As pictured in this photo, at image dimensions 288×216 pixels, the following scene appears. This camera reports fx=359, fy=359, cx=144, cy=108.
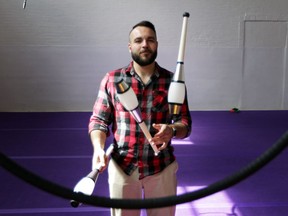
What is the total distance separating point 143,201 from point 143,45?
1296 millimetres

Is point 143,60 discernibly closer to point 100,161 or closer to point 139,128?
point 139,128

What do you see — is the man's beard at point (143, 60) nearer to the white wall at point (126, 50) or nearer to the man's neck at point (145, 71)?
the man's neck at point (145, 71)

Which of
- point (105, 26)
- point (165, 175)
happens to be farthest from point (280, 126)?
point (165, 175)

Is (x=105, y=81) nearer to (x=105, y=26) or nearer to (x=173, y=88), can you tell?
(x=173, y=88)

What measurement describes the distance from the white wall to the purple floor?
0.67m

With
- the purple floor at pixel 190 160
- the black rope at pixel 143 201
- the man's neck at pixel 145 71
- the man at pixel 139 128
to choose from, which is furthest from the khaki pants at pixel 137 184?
the purple floor at pixel 190 160

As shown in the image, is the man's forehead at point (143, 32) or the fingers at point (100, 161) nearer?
the fingers at point (100, 161)

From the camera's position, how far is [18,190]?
416 centimetres

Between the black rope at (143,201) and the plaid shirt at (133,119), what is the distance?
122 cm

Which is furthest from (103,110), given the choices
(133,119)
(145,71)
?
(145,71)

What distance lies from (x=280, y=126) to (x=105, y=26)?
4.77 metres

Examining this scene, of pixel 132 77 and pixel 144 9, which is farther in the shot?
pixel 144 9

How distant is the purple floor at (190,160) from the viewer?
147 inches

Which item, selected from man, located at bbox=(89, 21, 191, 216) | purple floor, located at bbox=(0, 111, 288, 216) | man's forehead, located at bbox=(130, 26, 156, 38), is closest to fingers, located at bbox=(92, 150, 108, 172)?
man, located at bbox=(89, 21, 191, 216)
